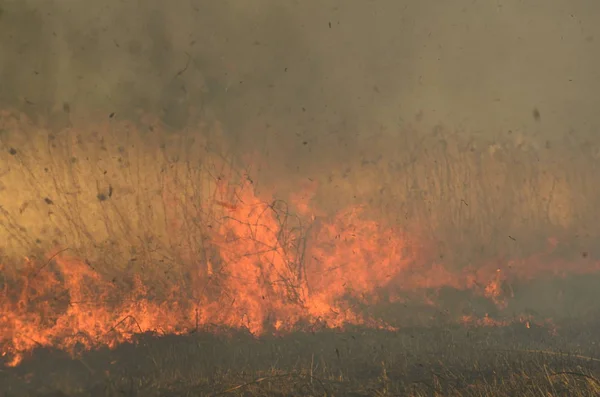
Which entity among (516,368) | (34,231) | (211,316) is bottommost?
(516,368)

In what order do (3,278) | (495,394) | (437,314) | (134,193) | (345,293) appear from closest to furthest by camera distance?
(495,394), (3,278), (134,193), (345,293), (437,314)

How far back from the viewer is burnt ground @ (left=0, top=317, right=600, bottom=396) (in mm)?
4398


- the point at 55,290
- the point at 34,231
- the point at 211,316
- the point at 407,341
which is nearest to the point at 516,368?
the point at 407,341

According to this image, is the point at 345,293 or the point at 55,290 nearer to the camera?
the point at 55,290

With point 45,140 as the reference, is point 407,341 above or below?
below

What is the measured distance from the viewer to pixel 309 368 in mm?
5016

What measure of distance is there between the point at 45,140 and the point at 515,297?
20.4 feet

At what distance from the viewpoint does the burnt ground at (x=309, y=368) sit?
4.40 m

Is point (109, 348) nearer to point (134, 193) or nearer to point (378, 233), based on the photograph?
point (134, 193)

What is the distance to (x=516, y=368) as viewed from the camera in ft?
15.6

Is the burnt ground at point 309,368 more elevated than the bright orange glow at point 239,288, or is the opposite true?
the bright orange glow at point 239,288

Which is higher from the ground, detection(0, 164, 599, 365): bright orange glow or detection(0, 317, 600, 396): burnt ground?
detection(0, 164, 599, 365): bright orange glow

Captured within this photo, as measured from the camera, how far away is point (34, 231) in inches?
189

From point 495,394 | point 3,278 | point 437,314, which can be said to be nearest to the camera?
point 495,394
